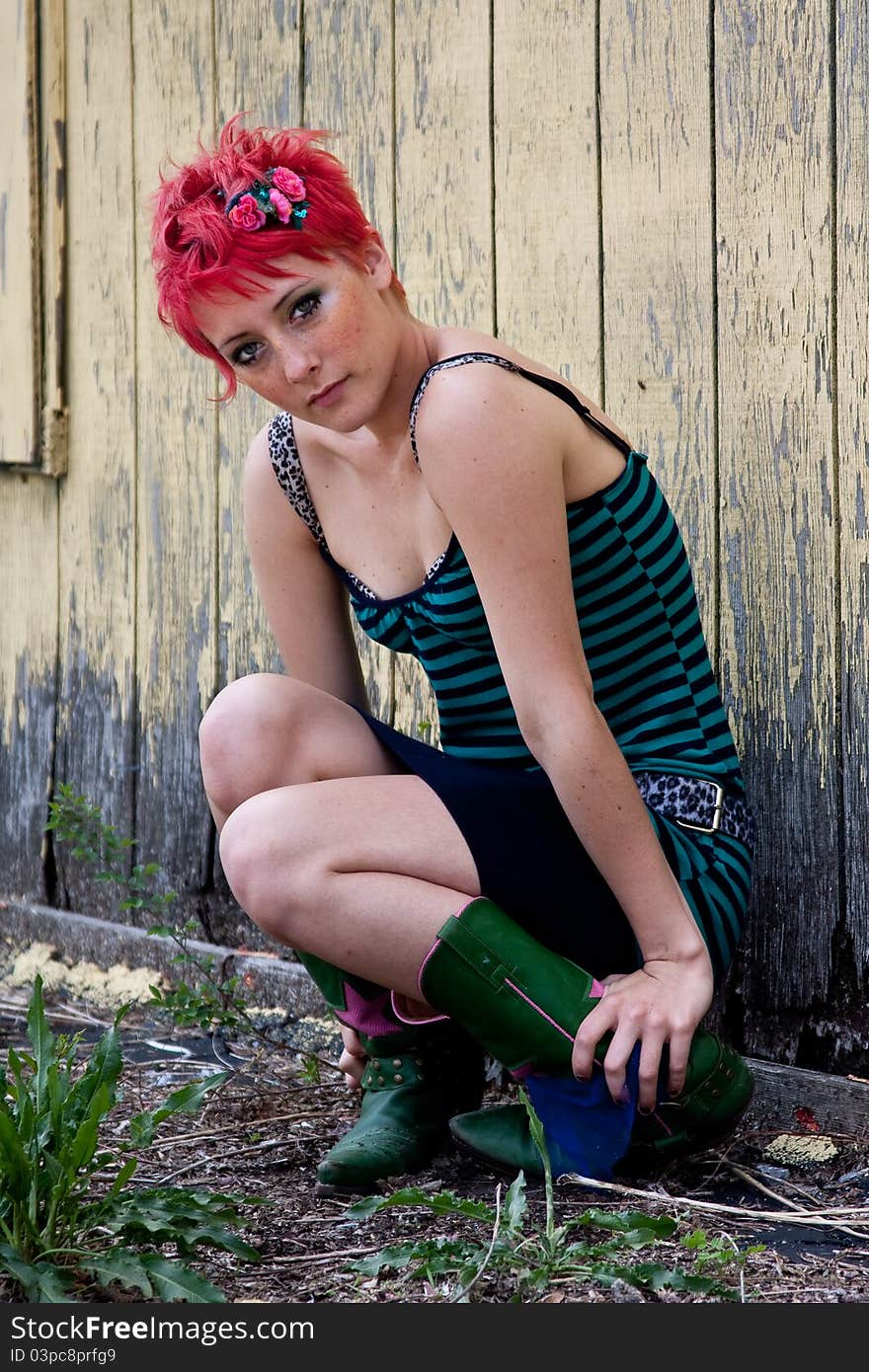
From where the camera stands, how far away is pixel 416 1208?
210 centimetres

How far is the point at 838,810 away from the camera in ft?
7.93

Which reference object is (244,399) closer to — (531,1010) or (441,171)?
(441,171)

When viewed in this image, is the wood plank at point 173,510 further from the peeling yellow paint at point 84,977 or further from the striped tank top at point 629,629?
the striped tank top at point 629,629

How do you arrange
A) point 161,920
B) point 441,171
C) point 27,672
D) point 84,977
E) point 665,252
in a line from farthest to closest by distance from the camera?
point 27,672 < point 84,977 < point 161,920 < point 441,171 < point 665,252

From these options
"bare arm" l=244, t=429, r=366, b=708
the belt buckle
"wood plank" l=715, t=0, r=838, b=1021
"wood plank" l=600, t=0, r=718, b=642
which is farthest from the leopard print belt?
"bare arm" l=244, t=429, r=366, b=708

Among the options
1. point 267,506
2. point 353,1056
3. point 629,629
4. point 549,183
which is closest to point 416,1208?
point 353,1056

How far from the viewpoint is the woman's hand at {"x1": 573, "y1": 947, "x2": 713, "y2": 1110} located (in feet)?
6.68

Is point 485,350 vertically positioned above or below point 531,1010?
above

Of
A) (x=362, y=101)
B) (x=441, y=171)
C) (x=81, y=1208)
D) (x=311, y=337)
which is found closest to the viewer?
(x=81, y=1208)

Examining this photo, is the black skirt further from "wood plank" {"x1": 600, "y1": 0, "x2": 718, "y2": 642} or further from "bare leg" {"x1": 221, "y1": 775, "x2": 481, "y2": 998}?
"wood plank" {"x1": 600, "y1": 0, "x2": 718, "y2": 642}

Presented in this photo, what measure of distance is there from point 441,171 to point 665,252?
21.1 inches

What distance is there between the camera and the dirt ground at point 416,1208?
181cm

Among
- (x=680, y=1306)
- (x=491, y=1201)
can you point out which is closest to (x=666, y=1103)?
(x=491, y=1201)

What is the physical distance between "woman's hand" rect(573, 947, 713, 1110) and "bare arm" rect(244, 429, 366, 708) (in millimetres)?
812
